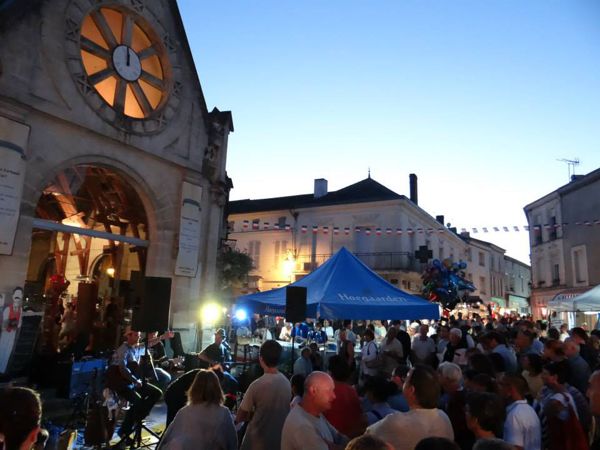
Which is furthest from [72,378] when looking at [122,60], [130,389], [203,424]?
[122,60]

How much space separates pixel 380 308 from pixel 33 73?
851cm

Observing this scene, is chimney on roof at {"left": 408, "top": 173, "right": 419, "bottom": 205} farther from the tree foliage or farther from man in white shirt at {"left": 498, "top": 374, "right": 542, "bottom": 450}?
man in white shirt at {"left": 498, "top": 374, "right": 542, "bottom": 450}

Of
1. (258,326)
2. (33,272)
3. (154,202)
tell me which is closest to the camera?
(154,202)

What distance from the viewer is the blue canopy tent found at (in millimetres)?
8938

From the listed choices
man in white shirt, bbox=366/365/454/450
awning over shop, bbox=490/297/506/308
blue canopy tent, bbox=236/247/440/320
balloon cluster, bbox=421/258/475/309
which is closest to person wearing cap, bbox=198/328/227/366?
blue canopy tent, bbox=236/247/440/320

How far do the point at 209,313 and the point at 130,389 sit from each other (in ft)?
19.5

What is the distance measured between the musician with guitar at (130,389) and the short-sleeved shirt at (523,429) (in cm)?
525

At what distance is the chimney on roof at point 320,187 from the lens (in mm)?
36434

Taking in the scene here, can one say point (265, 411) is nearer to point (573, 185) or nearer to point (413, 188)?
point (573, 185)

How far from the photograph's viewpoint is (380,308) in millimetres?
9203

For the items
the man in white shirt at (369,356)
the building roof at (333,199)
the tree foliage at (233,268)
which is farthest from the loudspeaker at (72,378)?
the building roof at (333,199)

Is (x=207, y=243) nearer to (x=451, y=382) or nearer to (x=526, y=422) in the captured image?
(x=451, y=382)

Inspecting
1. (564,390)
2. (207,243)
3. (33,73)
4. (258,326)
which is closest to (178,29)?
(33,73)

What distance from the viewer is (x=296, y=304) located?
8.18 meters
